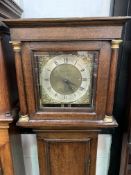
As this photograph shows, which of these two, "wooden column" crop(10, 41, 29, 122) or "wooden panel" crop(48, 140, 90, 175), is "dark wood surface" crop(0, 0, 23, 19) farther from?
"wooden panel" crop(48, 140, 90, 175)

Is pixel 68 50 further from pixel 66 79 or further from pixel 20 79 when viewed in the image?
pixel 20 79

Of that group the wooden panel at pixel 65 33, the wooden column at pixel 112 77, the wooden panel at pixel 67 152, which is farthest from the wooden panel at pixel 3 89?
the wooden column at pixel 112 77

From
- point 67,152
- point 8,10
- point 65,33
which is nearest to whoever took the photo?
point 65,33

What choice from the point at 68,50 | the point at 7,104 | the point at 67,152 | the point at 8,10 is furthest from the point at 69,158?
the point at 8,10

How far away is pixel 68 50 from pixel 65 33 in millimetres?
66

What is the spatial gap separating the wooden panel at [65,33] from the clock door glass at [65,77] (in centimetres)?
6

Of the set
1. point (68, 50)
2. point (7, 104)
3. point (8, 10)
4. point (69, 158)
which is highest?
point (8, 10)

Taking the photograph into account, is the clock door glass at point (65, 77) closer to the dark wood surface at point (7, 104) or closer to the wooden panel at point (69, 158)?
the dark wood surface at point (7, 104)

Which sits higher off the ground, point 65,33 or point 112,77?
point 65,33

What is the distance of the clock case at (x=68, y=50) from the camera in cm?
70

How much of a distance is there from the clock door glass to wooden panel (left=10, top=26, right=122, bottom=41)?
0.21 ft

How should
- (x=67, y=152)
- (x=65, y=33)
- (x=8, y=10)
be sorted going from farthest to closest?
(x=67, y=152), (x=8, y=10), (x=65, y=33)

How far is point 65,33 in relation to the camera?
0.71 metres

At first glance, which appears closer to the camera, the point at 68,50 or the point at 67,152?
the point at 68,50
